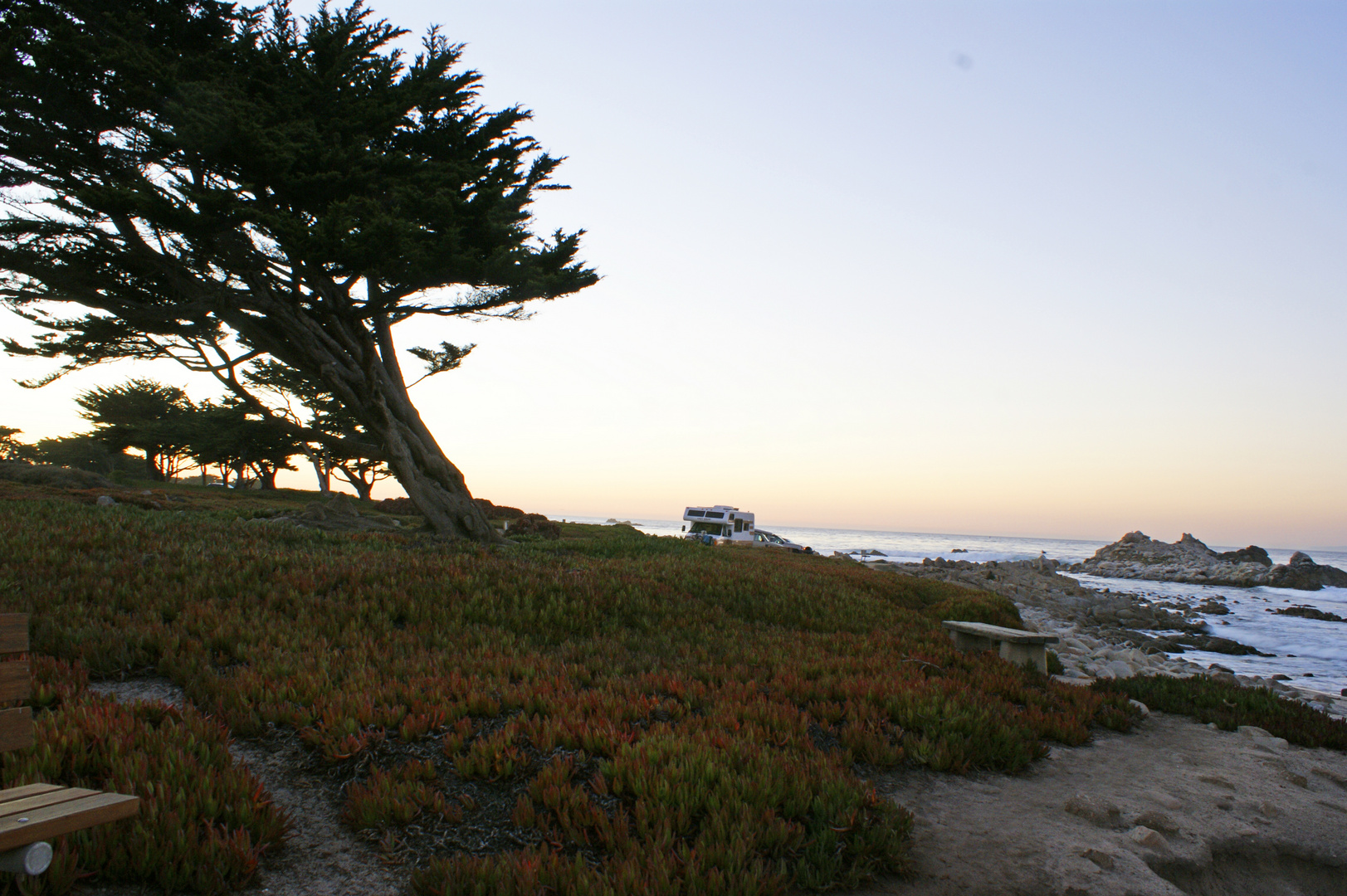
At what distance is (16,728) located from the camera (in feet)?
10.2

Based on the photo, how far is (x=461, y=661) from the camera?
6.66m

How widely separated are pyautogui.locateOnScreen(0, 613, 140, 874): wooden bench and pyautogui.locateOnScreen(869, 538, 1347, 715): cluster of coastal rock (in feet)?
35.1

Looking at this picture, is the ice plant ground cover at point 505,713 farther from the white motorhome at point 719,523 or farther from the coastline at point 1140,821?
the white motorhome at point 719,523

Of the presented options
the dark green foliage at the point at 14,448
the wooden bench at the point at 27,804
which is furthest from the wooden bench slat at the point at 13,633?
the dark green foliage at the point at 14,448

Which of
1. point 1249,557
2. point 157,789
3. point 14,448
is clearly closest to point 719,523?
point 157,789

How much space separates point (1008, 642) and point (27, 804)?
31.7 ft

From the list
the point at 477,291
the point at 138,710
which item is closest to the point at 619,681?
the point at 138,710

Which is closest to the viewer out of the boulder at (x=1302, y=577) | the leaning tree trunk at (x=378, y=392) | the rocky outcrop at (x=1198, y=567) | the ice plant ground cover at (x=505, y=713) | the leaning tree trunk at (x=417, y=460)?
the ice plant ground cover at (x=505, y=713)

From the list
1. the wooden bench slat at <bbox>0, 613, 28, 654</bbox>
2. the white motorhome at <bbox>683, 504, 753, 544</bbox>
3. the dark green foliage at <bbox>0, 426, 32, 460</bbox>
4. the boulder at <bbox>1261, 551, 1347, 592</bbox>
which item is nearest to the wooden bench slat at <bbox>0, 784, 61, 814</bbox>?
the wooden bench slat at <bbox>0, 613, 28, 654</bbox>

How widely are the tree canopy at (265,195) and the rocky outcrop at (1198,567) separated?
53689mm

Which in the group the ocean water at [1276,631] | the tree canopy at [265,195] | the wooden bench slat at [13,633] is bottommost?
the ocean water at [1276,631]

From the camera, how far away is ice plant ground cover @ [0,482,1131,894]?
357 centimetres

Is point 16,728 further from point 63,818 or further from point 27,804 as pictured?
point 63,818

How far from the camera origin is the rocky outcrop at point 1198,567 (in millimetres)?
47625
